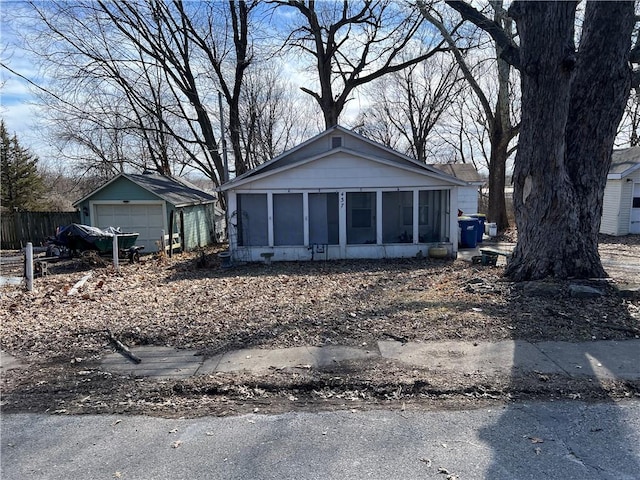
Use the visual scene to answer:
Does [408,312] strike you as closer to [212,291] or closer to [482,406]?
[482,406]

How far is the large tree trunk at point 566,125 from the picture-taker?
6.63 metres

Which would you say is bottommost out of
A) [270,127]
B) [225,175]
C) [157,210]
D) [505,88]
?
[157,210]

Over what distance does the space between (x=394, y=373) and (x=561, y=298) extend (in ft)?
12.3

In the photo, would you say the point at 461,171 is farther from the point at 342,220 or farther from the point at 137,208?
the point at 137,208

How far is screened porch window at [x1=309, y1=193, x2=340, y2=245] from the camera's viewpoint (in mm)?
12992

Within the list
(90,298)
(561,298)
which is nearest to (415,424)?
(561,298)

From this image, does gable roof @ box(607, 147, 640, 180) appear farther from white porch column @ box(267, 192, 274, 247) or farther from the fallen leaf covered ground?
white porch column @ box(267, 192, 274, 247)

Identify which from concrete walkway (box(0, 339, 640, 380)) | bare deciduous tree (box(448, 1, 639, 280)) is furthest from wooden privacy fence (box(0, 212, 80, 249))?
bare deciduous tree (box(448, 1, 639, 280))

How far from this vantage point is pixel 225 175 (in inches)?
831

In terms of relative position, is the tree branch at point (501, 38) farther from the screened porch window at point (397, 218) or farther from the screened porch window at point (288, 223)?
the screened porch window at point (288, 223)

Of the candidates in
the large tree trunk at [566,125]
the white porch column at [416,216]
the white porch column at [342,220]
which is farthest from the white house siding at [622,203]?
the large tree trunk at [566,125]

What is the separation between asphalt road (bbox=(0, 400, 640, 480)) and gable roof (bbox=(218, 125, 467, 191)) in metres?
9.88

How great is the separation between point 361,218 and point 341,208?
736 millimetres

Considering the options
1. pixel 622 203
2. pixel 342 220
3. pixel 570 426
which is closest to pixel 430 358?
pixel 570 426
